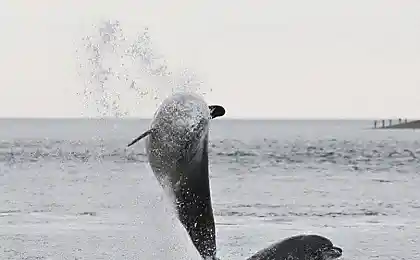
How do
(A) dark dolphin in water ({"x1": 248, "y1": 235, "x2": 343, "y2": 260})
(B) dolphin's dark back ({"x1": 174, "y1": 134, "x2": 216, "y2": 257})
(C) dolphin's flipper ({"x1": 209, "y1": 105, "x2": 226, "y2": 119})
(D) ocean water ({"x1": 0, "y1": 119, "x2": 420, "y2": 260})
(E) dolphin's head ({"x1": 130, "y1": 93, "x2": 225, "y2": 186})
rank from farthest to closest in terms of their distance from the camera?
(D) ocean water ({"x1": 0, "y1": 119, "x2": 420, "y2": 260}), (B) dolphin's dark back ({"x1": 174, "y1": 134, "x2": 216, "y2": 257}), (C) dolphin's flipper ({"x1": 209, "y1": 105, "x2": 226, "y2": 119}), (A) dark dolphin in water ({"x1": 248, "y1": 235, "x2": 343, "y2": 260}), (E) dolphin's head ({"x1": 130, "y1": 93, "x2": 225, "y2": 186})

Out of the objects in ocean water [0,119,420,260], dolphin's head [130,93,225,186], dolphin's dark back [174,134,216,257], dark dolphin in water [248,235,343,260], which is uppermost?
dolphin's head [130,93,225,186]

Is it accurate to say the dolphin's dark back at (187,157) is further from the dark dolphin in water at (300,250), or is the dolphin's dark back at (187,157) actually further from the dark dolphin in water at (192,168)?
the dark dolphin in water at (300,250)

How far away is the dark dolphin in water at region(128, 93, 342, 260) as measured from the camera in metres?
12.4

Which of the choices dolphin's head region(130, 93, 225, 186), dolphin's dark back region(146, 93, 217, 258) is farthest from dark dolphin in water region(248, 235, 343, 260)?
dolphin's head region(130, 93, 225, 186)

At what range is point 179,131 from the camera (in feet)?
40.7

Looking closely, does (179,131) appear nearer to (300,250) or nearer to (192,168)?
(192,168)

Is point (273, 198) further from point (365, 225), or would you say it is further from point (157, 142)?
point (157, 142)

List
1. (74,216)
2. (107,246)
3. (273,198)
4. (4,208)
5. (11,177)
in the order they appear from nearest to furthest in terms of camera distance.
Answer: (107,246) → (74,216) → (4,208) → (273,198) → (11,177)

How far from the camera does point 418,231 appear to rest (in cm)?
2528

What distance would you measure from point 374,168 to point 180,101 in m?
51.9

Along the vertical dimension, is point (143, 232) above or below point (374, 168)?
above

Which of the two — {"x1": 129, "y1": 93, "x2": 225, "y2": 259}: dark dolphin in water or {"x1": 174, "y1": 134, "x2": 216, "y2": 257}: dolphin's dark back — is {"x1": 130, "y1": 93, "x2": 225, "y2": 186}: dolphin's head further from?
Answer: {"x1": 174, "y1": 134, "x2": 216, "y2": 257}: dolphin's dark back

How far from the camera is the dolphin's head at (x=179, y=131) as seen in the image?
12328mm

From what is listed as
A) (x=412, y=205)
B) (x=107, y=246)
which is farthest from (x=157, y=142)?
(x=412, y=205)
